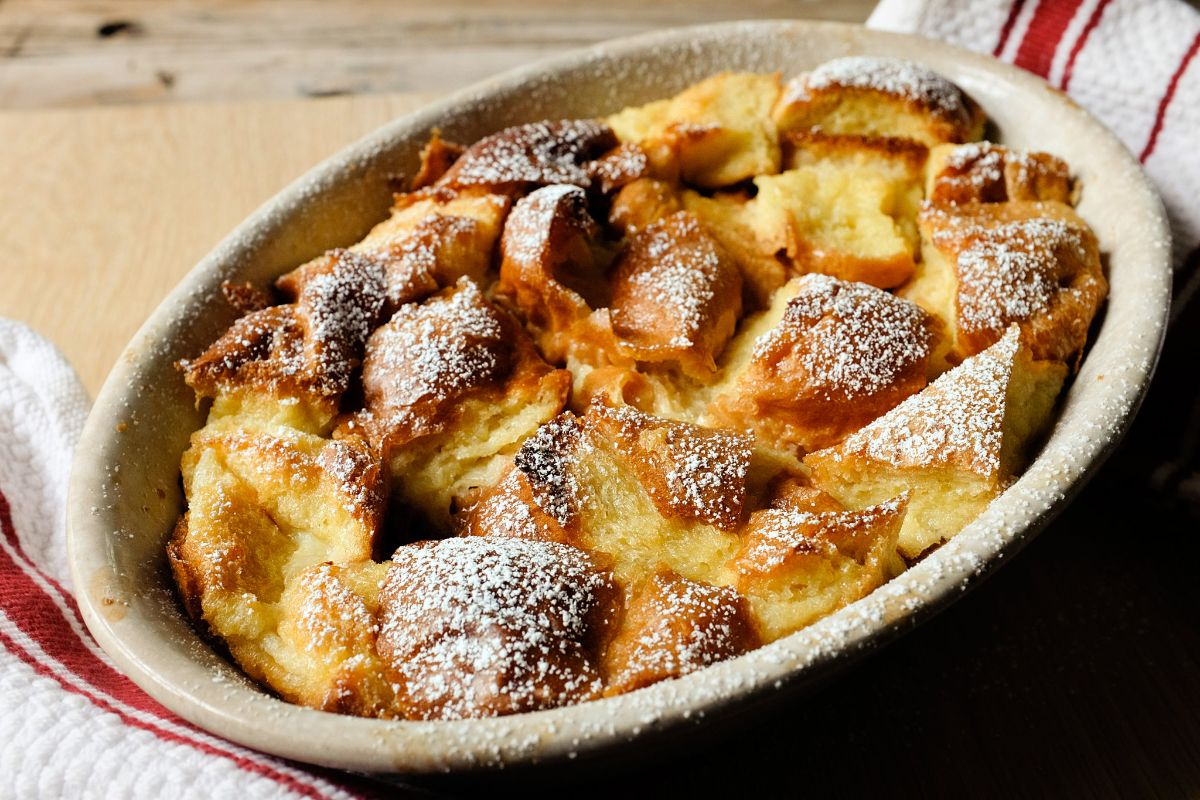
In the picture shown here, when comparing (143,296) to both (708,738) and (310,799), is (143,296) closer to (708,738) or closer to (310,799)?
(310,799)

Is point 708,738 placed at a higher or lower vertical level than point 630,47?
lower

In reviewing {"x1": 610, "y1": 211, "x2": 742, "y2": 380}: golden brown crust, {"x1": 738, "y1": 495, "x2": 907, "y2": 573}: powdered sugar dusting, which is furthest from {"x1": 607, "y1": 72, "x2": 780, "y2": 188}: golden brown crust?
{"x1": 738, "y1": 495, "x2": 907, "y2": 573}: powdered sugar dusting

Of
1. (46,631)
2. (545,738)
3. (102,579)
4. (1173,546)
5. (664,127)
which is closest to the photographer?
(545,738)

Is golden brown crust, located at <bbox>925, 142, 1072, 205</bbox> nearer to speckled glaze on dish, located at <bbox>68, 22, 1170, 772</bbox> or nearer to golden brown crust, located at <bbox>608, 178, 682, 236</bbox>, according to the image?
speckled glaze on dish, located at <bbox>68, 22, 1170, 772</bbox>

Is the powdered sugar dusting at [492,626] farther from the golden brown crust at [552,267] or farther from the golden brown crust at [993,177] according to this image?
the golden brown crust at [993,177]

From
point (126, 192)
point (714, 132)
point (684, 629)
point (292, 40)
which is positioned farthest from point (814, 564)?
point (292, 40)

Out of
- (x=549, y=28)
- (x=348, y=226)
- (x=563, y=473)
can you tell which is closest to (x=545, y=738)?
(x=563, y=473)

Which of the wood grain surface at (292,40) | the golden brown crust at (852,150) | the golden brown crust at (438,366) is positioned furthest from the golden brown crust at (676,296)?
the wood grain surface at (292,40)
